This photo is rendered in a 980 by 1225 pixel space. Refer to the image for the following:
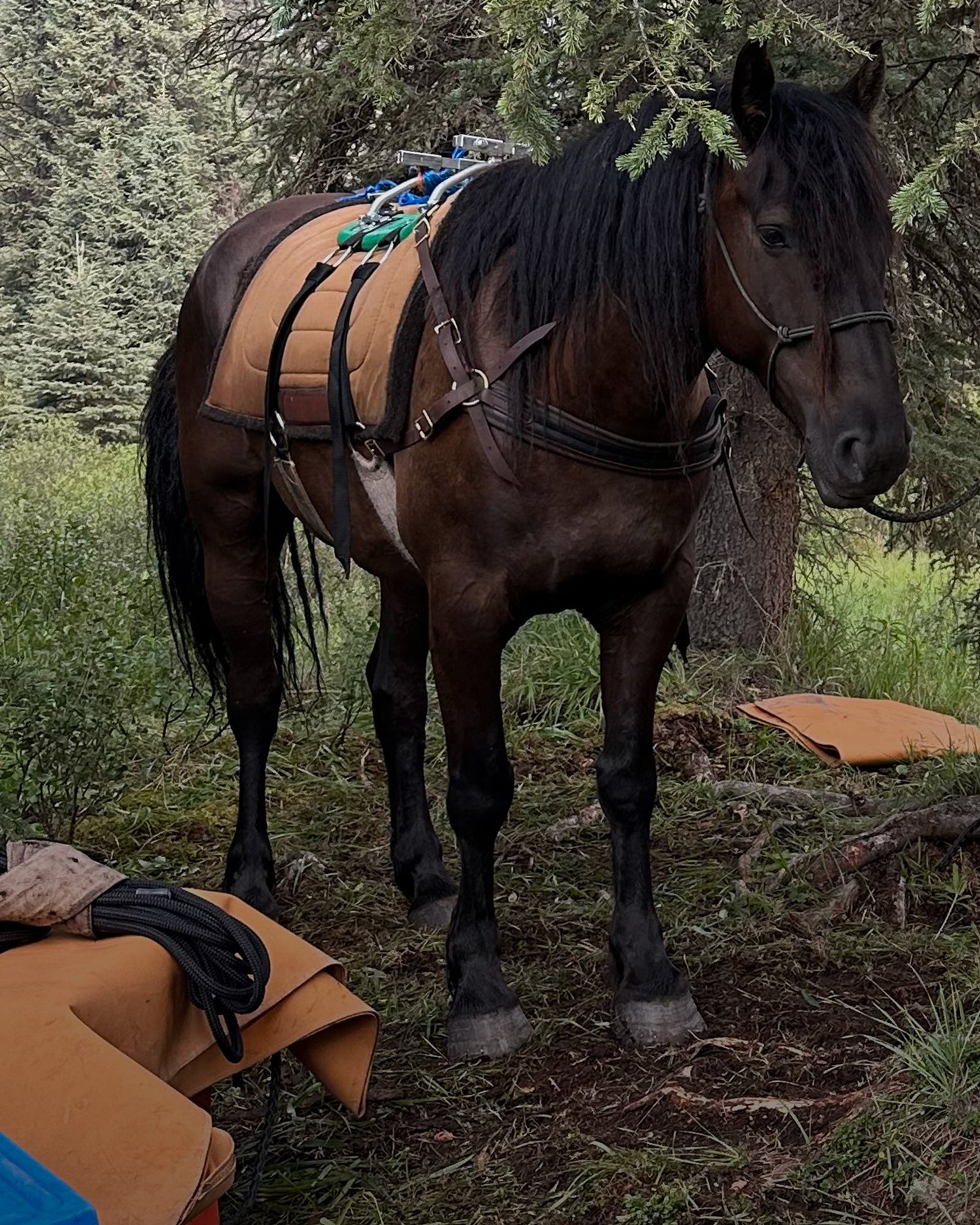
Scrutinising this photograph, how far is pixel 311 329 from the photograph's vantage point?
12.7ft

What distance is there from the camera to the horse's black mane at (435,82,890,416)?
2.73 metres

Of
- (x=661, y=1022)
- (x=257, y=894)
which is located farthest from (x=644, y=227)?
(x=257, y=894)

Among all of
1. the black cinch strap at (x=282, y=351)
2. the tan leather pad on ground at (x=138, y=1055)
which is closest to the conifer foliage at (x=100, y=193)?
the black cinch strap at (x=282, y=351)

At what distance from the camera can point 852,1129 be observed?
8.99 feet

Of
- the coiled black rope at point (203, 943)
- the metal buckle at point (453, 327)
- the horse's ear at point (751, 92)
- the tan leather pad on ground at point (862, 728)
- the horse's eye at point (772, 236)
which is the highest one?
the horse's ear at point (751, 92)

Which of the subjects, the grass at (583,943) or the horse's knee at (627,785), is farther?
the horse's knee at (627,785)

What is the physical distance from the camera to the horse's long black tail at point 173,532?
4953 millimetres

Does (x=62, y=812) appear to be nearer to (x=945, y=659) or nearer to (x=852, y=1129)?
(x=852, y=1129)

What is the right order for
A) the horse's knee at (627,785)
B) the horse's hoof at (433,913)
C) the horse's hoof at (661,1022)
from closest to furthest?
1. the horse's hoof at (661,1022)
2. the horse's knee at (627,785)
3. the horse's hoof at (433,913)

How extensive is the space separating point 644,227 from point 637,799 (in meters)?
1.41

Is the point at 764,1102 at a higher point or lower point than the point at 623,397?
lower

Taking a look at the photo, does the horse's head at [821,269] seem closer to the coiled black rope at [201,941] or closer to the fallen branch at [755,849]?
the coiled black rope at [201,941]

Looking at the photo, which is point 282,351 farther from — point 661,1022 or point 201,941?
point 661,1022

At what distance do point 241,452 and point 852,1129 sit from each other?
2717 mm
